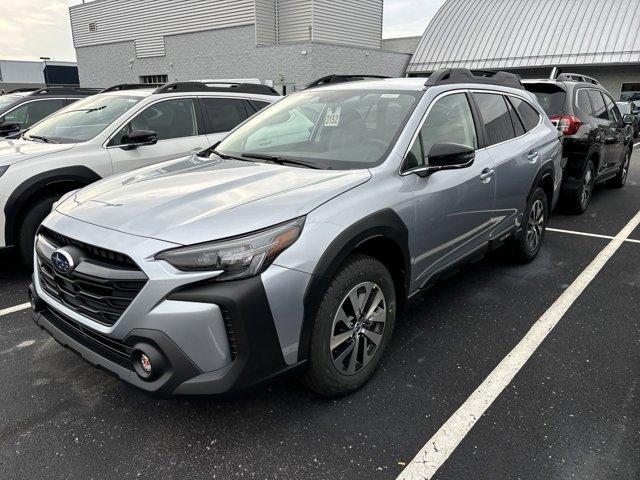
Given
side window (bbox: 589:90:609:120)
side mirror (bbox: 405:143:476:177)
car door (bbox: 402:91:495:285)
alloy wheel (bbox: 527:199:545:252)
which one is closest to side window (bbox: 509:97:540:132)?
alloy wheel (bbox: 527:199:545:252)

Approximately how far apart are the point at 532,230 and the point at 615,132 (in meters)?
3.94

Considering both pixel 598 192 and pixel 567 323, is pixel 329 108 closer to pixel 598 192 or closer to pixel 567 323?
pixel 567 323

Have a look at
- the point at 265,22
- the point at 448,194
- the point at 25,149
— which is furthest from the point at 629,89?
the point at 25,149

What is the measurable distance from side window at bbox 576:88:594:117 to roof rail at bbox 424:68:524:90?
7.82 ft

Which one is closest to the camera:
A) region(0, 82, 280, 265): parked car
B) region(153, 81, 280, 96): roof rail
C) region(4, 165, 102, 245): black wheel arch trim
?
region(4, 165, 102, 245): black wheel arch trim

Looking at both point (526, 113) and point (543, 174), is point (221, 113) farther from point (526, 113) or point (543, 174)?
point (543, 174)

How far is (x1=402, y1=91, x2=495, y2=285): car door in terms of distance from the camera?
302cm

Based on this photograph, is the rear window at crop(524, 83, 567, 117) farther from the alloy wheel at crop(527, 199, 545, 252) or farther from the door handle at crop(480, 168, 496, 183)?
the door handle at crop(480, 168, 496, 183)

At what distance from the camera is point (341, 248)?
7.82ft

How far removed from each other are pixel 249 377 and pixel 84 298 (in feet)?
2.92

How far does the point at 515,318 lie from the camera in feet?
12.3

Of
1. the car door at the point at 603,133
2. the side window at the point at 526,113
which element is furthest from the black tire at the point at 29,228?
the car door at the point at 603,133

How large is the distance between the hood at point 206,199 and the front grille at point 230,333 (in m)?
0.33

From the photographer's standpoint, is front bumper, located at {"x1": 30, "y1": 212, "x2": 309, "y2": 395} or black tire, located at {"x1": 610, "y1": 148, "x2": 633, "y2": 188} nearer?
front bumper, located at {"x1": 30, "y1": 212, "x2": 309, "y2": 395}
